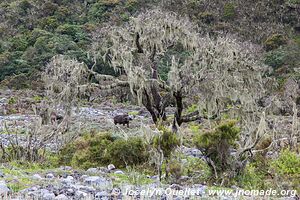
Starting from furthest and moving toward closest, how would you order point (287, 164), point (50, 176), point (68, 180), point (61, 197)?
point (287, 164)
point (50, 176)
point (68, 180)
point (61, 197)

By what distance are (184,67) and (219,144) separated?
473 cm

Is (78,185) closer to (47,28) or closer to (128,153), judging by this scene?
(128,153)

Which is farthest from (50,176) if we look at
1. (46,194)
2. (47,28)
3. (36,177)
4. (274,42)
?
(47,28)

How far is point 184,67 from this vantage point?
1331 centimetres

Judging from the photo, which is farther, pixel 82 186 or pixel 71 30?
pixel 71 30

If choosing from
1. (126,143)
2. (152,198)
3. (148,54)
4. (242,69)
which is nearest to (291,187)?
(152,198)

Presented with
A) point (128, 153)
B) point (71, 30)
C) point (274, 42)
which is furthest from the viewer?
point (71, 30)

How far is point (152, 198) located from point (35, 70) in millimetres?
35679

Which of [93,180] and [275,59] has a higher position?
[275,59]

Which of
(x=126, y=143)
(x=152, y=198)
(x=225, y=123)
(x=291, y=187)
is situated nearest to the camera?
(x=152, y=198)

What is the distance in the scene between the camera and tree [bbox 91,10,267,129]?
43.3ft

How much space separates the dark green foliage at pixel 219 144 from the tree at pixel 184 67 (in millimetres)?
3797

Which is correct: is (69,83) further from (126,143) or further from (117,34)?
(126,143)

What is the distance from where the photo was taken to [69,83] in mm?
13688
